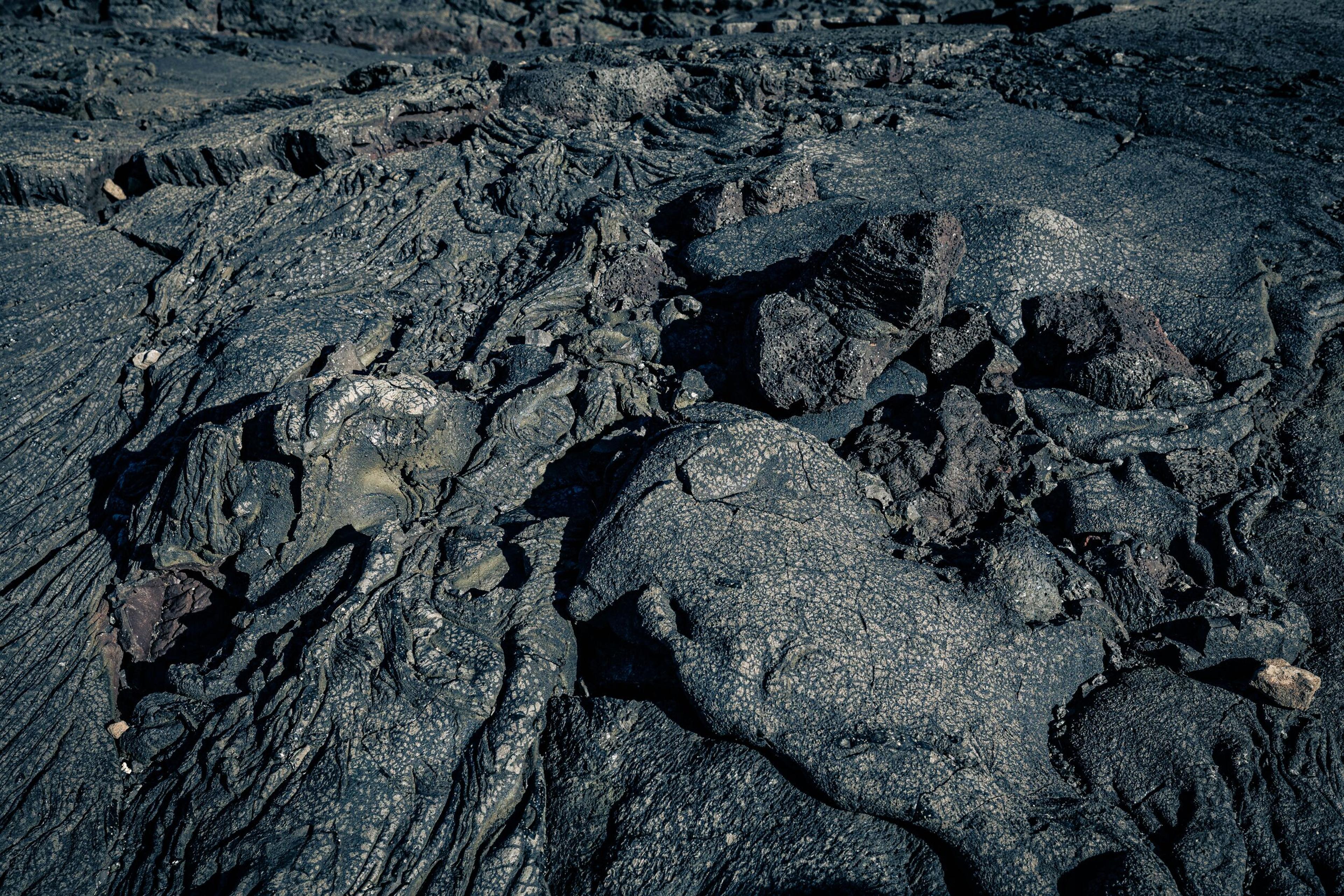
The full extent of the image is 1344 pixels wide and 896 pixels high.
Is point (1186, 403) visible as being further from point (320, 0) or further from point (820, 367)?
point (320, 0)

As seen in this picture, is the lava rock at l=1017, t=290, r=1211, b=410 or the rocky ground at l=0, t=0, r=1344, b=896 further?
the lava rock at l=1017, t=290, r=1211, b=410

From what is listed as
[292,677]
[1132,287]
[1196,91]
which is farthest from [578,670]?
[1196,91]

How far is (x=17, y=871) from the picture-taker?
98.1 inches

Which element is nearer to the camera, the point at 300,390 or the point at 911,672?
the point at 911,672

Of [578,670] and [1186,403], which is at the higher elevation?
[1186,403]

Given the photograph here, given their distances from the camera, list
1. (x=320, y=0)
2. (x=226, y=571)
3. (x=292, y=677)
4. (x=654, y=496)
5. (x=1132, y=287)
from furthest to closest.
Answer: (x=320, y=0)
(x=1132, y=287)
(x=226, y=571)
(x=654, y=496)
(x=292, y=677)

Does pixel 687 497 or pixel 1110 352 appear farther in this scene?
pixel 1110 352

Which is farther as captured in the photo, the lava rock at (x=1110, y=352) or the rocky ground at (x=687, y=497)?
the lava rock at (x=1110, y=352)

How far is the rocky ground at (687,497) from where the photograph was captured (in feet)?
7.70

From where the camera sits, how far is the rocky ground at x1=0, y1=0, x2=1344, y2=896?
92.4 inches

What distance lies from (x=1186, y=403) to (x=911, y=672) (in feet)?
6.40

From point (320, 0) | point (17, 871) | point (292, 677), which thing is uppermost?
point (320, 0)

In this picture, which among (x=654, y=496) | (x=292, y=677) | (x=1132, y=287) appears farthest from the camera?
(x=1132, y=287)

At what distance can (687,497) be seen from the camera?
2.87 m
